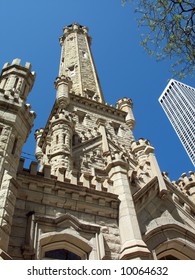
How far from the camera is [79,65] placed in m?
35.3

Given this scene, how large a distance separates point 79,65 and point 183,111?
6562 centimetres

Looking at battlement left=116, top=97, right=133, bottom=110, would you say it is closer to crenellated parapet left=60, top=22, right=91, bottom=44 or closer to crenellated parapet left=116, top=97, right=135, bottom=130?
crenellated parapet left=116, top=97, right=135, bottom=130

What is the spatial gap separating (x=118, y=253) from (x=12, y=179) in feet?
14.2

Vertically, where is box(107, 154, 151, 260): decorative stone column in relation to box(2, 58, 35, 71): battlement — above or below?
below

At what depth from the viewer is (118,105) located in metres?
32.8

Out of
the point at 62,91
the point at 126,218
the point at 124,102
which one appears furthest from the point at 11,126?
the point at 124,102

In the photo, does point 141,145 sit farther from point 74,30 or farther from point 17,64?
point 74,30

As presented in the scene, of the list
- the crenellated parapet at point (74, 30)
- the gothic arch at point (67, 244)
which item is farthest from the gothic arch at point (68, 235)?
the crenellated parapet at point (74, 30)

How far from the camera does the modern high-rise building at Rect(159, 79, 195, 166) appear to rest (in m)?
83.9

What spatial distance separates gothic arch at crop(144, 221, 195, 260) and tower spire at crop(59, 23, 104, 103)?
61.6 feet

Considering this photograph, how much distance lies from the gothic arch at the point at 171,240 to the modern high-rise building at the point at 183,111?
6836 centimetres

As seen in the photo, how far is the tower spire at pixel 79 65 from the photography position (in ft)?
103

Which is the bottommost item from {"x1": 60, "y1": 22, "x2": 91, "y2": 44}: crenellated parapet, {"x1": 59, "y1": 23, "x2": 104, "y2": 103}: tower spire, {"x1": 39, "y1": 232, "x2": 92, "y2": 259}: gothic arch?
{"x1": 39, "y1": 232, "x2": 92, "y2": 259}: gothic arch

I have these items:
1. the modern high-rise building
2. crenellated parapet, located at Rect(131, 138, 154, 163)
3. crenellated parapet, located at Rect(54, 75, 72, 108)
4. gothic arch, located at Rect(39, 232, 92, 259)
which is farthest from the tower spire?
the modern high-rise building
